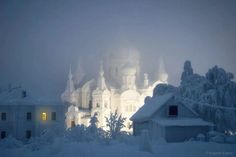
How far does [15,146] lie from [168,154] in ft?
40.8

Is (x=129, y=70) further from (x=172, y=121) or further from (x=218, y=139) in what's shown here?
(x=218, y=139)

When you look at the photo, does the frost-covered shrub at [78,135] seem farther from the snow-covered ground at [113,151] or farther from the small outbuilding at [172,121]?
the small outbuilding at [172,121]

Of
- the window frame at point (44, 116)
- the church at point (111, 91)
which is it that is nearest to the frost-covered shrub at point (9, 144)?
the window frame at point (44, 116)

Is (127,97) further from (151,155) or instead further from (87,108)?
(151,155)

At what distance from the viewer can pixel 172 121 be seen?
1866 inches

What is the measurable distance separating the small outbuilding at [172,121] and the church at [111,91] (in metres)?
43.3

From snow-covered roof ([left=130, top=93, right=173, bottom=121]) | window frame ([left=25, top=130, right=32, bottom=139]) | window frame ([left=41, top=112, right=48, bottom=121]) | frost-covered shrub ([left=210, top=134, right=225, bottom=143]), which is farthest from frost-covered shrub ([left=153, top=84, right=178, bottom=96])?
frost-covered shrub ([left=210, top=134, right=225, bottom=143])

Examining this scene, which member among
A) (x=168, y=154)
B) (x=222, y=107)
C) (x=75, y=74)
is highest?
(x=75, y=74)

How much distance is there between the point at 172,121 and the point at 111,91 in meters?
55.1

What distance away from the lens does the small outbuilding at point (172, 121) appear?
152ft

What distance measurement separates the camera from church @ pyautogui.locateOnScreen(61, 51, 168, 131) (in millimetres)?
96963

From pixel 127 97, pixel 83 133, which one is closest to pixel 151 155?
pixel 83 133

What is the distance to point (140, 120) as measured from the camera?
5181cm

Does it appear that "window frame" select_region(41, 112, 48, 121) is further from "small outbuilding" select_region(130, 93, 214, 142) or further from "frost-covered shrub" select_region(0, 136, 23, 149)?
"frost-covered shrub" select_region(0, 136, 23, 149)
